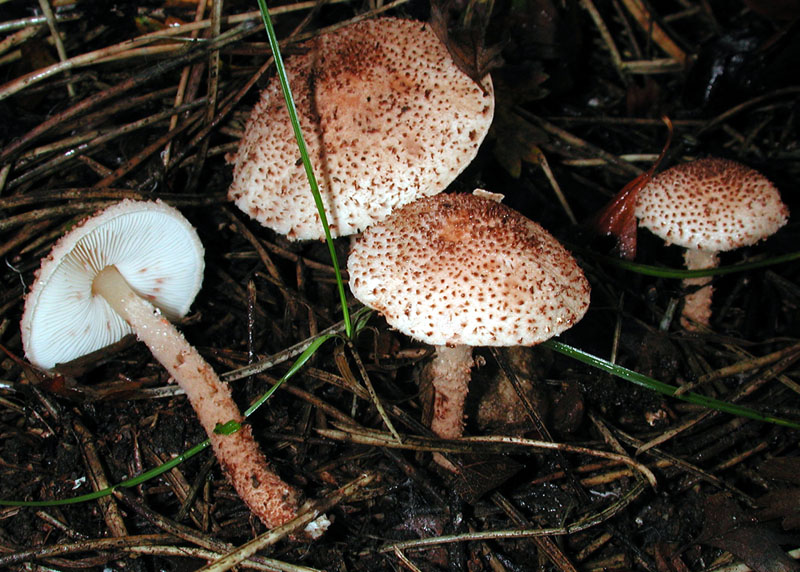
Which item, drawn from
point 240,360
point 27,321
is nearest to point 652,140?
point 240,360

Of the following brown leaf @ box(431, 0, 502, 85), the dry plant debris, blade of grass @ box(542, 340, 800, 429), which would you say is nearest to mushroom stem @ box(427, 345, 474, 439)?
the dry plant debris

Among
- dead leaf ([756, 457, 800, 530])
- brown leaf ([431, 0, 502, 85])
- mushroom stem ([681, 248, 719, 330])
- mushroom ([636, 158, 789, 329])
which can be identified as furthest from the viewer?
mushroom stem ([681, 248, 719, 330])

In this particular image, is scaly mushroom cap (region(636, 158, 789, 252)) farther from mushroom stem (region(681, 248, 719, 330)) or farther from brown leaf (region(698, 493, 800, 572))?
brown leaf (region(698, 493, 800, 572))

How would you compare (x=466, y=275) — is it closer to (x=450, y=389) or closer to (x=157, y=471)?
(x=450, y=389)

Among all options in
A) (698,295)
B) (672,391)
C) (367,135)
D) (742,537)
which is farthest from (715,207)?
(367,135)

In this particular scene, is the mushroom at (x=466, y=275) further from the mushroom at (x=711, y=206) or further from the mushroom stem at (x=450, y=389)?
the mushroom at (x=711, y=206)

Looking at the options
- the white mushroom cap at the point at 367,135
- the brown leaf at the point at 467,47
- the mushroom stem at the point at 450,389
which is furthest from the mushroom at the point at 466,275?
the brown leaf at the point at 467,47
